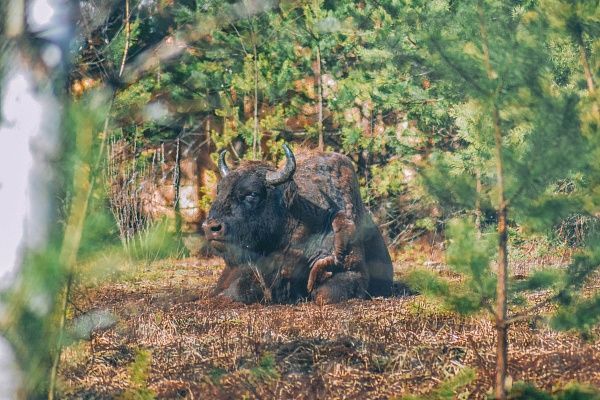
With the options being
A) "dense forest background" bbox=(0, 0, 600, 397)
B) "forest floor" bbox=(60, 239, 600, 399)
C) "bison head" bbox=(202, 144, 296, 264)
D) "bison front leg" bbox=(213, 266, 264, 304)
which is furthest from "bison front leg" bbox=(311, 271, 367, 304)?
"dense forest background" bbox=(0, 0, 600, 397)

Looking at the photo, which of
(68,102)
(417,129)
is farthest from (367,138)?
(68,102)

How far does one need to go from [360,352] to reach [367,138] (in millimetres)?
13073

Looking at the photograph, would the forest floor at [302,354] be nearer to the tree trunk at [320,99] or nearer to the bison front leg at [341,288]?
the bison front leg at [341,288]

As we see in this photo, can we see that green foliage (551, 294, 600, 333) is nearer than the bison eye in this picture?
Yes

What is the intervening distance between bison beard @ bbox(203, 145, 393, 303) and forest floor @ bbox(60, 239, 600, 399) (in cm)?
115

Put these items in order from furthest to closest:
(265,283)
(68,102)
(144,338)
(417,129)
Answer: (417,129) → (265,283) → (144,338) → (68,102)

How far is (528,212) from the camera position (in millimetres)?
4383

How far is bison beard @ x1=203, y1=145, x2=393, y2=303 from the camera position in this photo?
9.95 metres

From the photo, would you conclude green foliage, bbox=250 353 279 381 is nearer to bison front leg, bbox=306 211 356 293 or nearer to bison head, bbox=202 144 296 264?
bison head, bbox=202 144 296 264

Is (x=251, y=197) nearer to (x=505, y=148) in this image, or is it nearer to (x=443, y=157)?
(x=443, y=157)

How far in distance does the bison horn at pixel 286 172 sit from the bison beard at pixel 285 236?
0.01 metres

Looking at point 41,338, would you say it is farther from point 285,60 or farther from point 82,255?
point 285,60

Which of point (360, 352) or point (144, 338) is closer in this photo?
point (360, 352)

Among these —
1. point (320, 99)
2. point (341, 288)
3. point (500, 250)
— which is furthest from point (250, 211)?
point (320, 99)
